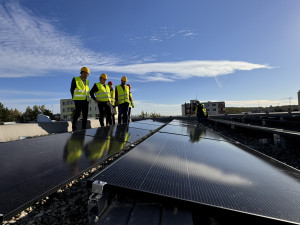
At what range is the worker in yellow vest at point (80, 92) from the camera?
5262 mm

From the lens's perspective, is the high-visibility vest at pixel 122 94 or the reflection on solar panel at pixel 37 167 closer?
the reflection on solar panel at pixel 37 167

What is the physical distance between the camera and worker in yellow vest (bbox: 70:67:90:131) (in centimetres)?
526

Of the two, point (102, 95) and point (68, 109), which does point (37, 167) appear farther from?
point (68, 109)

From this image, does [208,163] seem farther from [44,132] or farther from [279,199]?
[44,132]

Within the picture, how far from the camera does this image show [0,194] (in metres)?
1.13

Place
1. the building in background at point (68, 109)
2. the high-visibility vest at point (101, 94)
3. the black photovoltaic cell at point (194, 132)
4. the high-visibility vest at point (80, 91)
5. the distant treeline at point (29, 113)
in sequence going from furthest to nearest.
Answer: the building in background at point (68, 109), the distant treeline at point (29, 113), the high-visibility vest at point (101, 94), the high-visibility vest at point (80, 91), the black photovoltaic cell at point (194, 132)

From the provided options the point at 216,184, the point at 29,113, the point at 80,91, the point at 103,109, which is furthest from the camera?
the point at 29,113

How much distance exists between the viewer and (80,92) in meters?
5.32

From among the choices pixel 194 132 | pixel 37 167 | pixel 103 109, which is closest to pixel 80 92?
pixel 103 109

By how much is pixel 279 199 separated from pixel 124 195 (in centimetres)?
91

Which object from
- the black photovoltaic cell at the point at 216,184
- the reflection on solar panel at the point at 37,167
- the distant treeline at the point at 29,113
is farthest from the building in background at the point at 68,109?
the black photovoltaic cell at the point at 216,184

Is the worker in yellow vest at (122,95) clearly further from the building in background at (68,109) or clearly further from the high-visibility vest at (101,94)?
the building in background at (68,109)

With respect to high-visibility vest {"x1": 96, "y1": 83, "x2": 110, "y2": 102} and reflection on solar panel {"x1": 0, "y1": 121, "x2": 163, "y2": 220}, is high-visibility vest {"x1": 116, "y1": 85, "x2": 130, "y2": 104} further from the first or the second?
reflection on solar panel {"x1": 0, "y1": 121, "x2": 163, "y2": 220}

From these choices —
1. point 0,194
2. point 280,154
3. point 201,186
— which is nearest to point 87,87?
point 0,194
